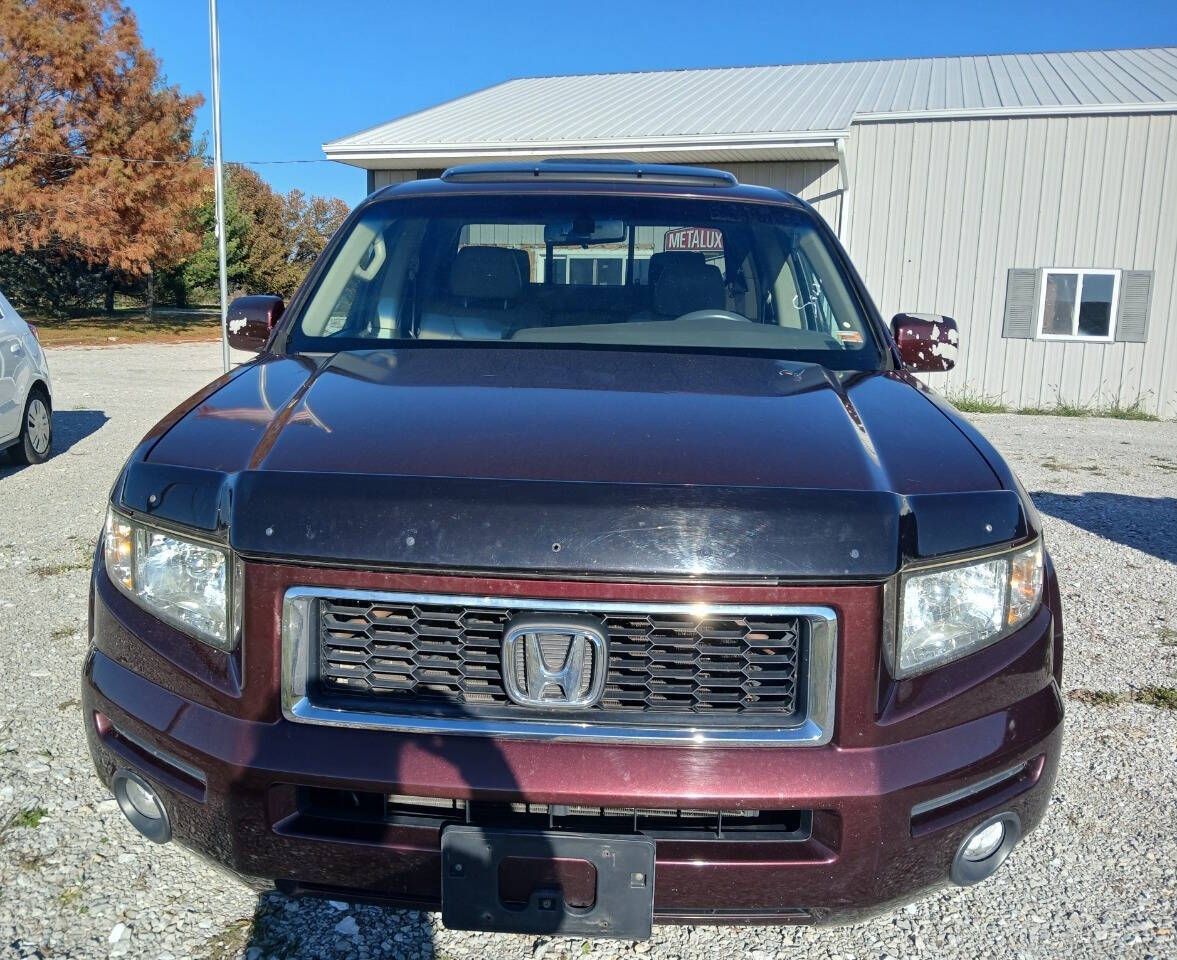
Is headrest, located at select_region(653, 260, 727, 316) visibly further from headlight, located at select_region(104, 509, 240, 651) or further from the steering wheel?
headlight, located at select_region(104, 509, 240, 651)

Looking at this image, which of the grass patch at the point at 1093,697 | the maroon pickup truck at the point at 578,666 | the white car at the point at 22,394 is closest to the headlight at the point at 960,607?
the maroon pickup truck at the point at 578,666

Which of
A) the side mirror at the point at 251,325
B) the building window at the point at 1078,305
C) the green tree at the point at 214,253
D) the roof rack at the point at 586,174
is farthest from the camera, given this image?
the green tree at the point at 214,253

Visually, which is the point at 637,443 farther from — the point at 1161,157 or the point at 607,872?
the point at 1161,157

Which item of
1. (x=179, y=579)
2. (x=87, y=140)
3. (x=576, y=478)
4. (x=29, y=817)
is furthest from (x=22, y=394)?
(x=87, y=140)

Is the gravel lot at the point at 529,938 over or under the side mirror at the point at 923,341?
under

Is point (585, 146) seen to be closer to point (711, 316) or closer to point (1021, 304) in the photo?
point (1021, 304)

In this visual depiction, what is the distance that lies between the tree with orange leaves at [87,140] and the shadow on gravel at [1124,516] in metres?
24.2

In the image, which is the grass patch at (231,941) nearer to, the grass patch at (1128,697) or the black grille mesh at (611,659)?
the black grille mesh at (611,659)

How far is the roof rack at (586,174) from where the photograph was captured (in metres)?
3.63

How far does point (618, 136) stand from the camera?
14.6 meters

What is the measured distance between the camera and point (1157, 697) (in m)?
4.05

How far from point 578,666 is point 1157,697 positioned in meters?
3.12

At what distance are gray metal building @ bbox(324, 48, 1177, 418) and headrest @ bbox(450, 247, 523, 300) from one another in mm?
11256

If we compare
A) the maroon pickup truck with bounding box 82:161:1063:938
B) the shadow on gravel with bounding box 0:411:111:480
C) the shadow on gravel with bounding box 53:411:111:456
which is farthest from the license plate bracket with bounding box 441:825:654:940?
the shadow on gravel with bounding box 53:411:111:456
